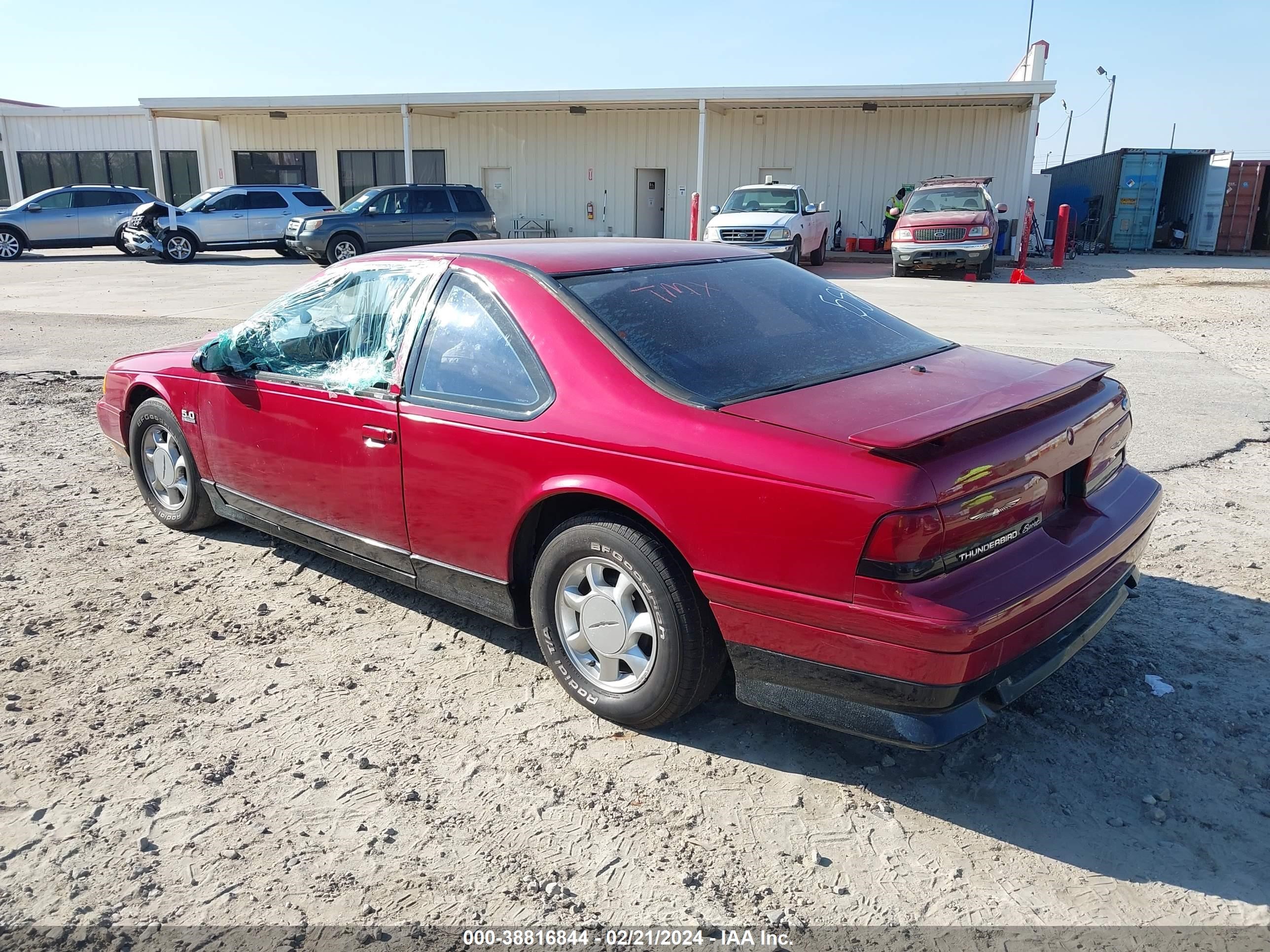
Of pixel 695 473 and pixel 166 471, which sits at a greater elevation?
pixel 695 473

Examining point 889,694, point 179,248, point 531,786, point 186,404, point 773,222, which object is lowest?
point 531,786

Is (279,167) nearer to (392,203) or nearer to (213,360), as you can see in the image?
(392,203)

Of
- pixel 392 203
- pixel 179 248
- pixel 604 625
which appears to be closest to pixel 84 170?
pixel 179 248

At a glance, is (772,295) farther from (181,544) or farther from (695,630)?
(181,544)

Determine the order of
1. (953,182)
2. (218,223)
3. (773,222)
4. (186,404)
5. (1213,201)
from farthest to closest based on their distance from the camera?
(1213,201), (218,223), (953,182), (773,222), (186,404)

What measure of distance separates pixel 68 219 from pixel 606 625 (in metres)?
26.3

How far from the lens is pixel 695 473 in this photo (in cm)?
274

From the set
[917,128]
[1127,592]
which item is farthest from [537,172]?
[1127,592]

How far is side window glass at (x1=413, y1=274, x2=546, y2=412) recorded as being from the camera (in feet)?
10.7

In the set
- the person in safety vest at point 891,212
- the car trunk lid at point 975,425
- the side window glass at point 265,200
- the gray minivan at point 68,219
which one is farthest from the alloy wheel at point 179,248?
the car trunk lid at point 975,425

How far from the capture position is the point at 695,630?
2863 mm

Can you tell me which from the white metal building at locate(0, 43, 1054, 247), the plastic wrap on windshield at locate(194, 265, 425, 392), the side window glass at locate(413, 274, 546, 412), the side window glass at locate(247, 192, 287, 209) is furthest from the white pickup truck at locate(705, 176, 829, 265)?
the side window glass at locate(413, 274, 546, 412)

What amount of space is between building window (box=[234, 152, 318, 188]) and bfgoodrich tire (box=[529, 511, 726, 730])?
104 ft

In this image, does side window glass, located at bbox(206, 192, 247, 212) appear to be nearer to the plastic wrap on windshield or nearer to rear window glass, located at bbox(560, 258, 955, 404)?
the plastic wrap on windshield
